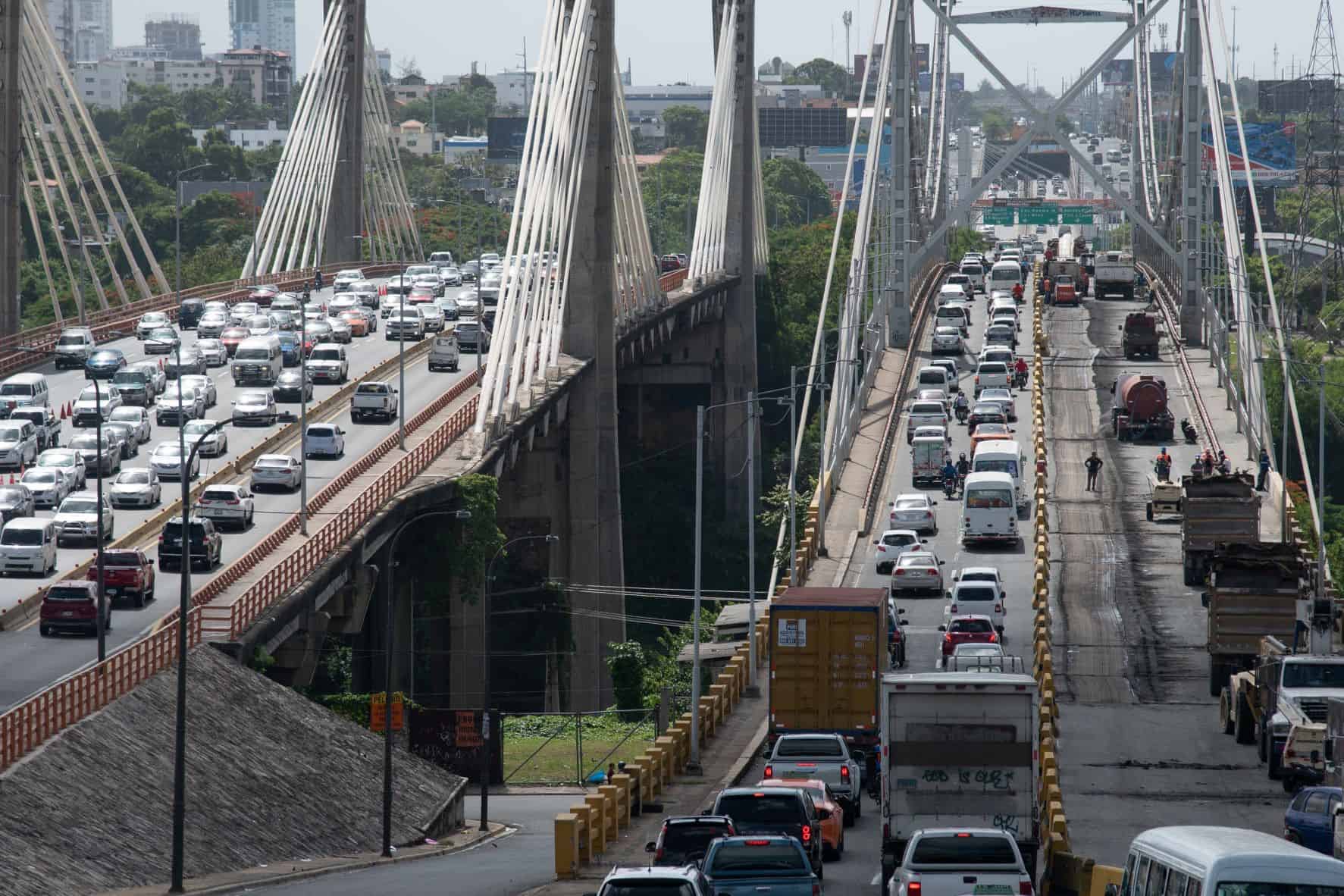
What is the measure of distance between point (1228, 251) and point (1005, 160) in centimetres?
1891

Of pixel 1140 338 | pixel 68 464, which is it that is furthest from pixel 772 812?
pixel 1140 338

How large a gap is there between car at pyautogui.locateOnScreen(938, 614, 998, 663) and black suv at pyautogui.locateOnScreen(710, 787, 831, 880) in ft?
70.5

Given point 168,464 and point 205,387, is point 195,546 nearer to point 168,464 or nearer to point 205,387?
point 168,464

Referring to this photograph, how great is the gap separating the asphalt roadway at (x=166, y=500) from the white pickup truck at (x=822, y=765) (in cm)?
1513

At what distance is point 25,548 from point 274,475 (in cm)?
1414

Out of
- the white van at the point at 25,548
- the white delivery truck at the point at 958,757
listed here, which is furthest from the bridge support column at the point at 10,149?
the white delivery truck at the point at 958,757

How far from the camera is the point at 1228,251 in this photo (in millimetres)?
104625

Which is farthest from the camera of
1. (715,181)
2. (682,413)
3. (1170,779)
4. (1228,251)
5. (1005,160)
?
(682,413)

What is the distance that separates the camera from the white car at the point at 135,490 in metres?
70.9

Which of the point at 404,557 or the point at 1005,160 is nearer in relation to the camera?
the point at 404,557

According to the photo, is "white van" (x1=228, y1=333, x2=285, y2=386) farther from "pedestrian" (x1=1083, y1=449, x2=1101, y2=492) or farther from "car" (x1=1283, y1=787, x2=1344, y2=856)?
"car" (x1=1283, y1=787, x2=1344, y2=856)

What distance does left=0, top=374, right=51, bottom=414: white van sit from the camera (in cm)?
8462

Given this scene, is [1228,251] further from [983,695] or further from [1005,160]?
[983,695]

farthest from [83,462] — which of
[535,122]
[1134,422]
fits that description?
[1134,422]
